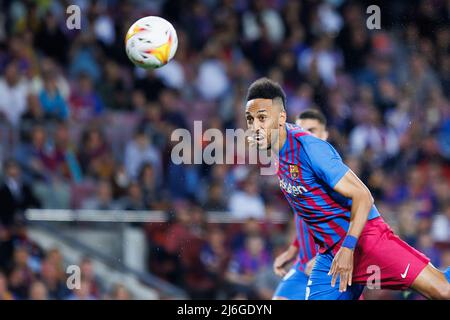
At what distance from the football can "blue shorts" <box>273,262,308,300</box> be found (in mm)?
2191

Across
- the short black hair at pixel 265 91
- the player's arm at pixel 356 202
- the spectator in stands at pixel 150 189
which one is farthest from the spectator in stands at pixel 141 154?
the player's arm at pixel 356 202

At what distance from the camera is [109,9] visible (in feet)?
50.0

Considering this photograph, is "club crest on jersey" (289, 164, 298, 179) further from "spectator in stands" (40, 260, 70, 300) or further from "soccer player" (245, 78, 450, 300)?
"spectator in stands" (40, 260, 70, 300)

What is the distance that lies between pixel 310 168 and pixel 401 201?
676 centimetres

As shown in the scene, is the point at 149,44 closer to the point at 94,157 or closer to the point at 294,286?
the point at 294,286

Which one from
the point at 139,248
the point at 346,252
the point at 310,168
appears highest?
the point at 310,168

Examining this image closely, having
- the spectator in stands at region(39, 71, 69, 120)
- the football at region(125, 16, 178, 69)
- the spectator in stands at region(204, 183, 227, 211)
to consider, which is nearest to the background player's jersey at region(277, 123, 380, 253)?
the football at region(125, 16, 178, 69)

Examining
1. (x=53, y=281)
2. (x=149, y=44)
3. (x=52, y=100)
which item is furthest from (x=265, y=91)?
(x=52, y=100)

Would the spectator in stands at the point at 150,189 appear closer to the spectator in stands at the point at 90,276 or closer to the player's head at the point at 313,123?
the spectator in stands at the point at 90,276

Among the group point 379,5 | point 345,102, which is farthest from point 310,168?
point 379,5

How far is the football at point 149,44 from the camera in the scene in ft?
26.0

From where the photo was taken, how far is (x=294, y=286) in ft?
25.8
